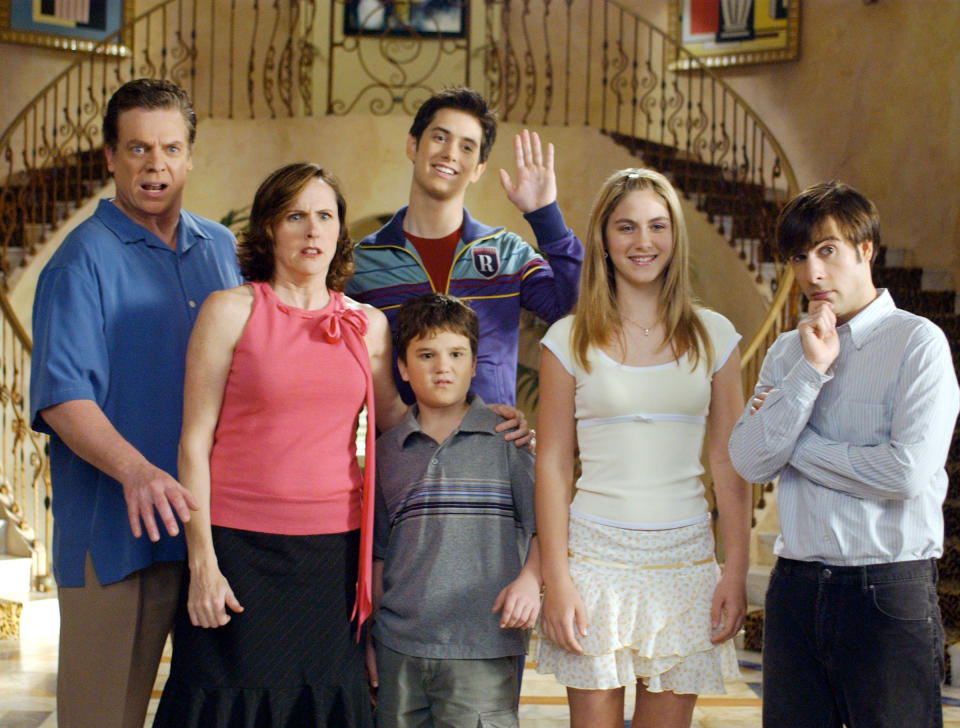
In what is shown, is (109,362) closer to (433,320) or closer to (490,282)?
(433,320)

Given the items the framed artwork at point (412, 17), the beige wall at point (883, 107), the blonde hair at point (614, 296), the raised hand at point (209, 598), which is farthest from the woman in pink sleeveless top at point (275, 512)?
the framed artwork at point (412, 17)

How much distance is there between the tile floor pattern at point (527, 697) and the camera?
11.4ft

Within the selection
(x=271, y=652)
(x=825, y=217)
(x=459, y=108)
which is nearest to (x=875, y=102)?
(x=459, y=108)

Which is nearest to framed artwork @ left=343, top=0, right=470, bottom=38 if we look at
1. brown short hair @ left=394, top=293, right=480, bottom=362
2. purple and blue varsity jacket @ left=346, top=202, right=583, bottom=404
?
purple and blue varsity jacket @ left=346, top=202, right=583, bottom=404

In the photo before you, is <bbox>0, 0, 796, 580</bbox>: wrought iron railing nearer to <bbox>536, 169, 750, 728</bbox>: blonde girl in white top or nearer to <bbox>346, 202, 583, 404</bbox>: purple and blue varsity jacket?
<bbox>346, 202, 583, 404</bbox>: purple and blue varsity jacket

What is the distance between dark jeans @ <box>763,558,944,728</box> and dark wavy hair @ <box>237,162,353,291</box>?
1043 millimetres

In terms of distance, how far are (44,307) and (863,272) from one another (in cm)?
142

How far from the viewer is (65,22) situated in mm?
8297

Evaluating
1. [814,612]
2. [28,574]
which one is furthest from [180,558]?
[28,574]

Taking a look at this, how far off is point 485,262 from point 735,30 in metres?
7.13

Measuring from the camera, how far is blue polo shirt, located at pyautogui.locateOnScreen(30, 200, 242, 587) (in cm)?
183

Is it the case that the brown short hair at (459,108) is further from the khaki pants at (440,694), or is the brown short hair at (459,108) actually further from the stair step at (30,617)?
the stair step at (30,617)

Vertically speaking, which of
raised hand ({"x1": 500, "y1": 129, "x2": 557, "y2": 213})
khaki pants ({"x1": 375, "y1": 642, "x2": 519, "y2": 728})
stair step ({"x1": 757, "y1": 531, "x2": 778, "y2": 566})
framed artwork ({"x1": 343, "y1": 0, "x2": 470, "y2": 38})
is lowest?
stair step ({"x1": 757, "y1": 531, "x2": 778, "y2": 566})

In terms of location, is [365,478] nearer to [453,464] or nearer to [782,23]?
[453,464]
